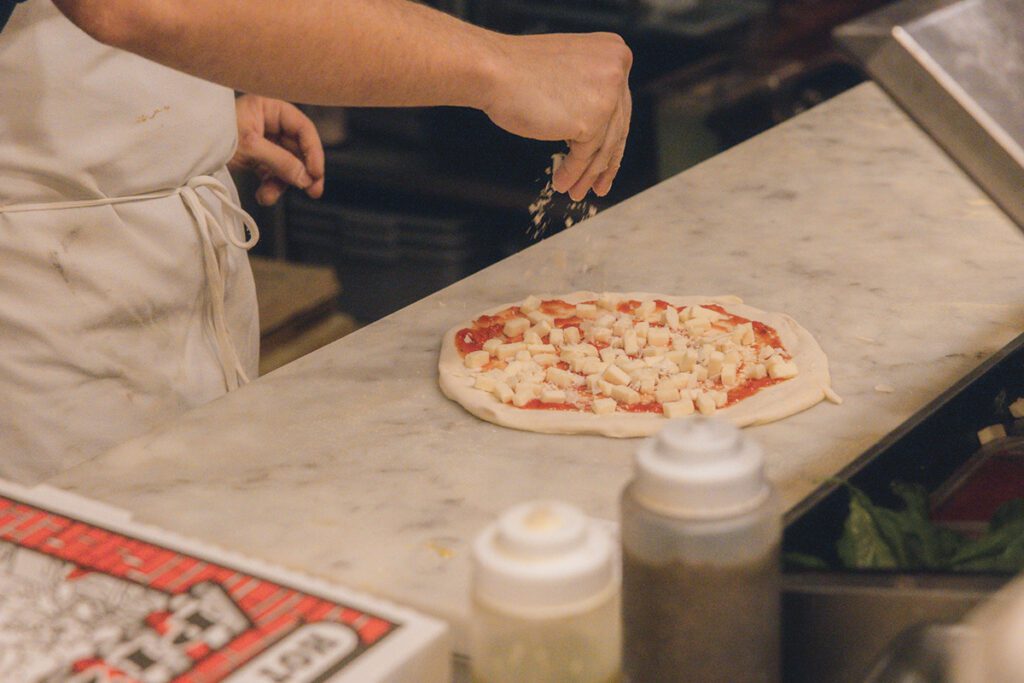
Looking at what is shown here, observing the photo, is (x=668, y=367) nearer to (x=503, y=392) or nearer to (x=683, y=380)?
(x=683, y=380)

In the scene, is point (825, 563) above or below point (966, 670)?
below

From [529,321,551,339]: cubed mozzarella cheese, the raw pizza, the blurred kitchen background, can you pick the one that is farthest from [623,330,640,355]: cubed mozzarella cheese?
the blurred kitchen background

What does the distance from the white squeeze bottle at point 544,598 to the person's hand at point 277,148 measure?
1.29 meters

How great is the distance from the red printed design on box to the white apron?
0.67 m

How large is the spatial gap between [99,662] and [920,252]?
134 cm

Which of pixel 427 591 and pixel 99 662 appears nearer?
pixel 99 662

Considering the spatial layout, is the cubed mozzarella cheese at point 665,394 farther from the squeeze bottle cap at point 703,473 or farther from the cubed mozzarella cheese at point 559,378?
the squeeze bottle cap at point 703,473

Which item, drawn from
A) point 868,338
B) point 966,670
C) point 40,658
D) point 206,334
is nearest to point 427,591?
point 40,658

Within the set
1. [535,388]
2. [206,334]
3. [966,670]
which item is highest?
[966,670]

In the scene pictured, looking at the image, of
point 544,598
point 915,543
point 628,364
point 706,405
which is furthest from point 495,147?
point 544,598

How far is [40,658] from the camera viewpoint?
0.94 metres

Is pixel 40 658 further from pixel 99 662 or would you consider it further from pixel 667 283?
pixel 667 283

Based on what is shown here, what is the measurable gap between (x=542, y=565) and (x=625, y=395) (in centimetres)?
69

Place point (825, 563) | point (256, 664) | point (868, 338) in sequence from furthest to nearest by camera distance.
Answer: point (868, 338) < point (825, 563) < point (256, 664)
